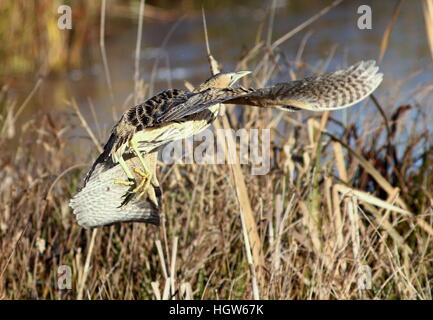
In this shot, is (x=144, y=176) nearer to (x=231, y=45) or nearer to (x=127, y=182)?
(x=127, y=182)

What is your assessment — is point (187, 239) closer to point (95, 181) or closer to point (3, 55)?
point (95, 181)

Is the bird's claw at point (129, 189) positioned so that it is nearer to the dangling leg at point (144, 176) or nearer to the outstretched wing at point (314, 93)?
the dangling leg at point (144, 176)

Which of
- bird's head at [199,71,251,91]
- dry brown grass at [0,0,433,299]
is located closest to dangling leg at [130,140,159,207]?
bird's head at [199,71,251,91]

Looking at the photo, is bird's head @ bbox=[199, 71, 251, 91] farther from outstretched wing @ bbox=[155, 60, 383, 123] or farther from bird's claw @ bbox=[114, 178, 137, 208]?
bird's claw @ bbox=[114, 178, 137, 208]

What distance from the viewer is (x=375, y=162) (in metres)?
4.44

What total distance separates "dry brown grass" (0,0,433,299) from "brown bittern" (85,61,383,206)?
0.61 metres

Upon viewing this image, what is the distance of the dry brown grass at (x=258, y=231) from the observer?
11.9ft

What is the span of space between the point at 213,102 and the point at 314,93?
0.34 meters

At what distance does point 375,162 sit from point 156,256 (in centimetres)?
122

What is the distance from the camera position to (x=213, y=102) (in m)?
2.58

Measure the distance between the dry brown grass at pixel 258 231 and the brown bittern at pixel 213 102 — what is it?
1.99 ft

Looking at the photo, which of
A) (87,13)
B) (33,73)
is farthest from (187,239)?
(87,13)

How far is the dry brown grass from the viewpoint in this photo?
362 centimetres

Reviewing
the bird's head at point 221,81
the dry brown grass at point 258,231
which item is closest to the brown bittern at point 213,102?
the bird's head at point 221,81
